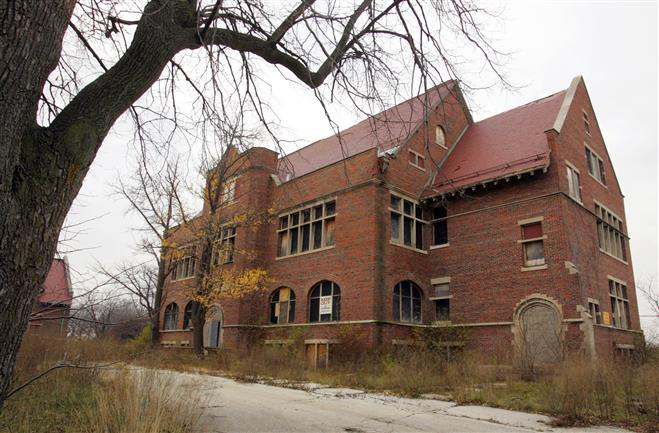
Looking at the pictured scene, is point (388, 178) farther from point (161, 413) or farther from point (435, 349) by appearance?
point (161, 413)

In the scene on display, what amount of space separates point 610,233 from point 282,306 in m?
16.2

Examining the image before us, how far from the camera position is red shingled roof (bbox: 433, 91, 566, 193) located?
67.1 feet

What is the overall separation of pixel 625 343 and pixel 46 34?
23.8 metres

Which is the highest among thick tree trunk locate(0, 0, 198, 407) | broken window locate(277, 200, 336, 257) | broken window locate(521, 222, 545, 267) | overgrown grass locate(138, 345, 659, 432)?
broken window locate(277, 200, 336, 257)

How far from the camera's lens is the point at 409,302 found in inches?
821

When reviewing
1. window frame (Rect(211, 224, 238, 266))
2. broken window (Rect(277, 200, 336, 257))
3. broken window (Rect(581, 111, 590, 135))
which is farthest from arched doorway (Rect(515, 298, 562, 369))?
window frame (Rect(211, 224, 238, 266))

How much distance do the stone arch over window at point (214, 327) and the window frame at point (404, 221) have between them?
33.8 feet

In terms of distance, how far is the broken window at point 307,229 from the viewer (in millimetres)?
22266

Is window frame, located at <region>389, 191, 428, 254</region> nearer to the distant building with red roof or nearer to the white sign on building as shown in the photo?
the white sign on building

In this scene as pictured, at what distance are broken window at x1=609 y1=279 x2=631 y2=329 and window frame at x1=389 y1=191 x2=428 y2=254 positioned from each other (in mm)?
8468

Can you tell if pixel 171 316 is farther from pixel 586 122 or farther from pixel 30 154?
pixel 30 154

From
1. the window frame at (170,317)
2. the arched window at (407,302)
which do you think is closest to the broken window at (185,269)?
the window frame at (170,317)

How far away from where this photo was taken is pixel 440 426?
7480 mm

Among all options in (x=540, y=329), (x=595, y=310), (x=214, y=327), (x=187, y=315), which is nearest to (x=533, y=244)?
(x=540, y=329)
